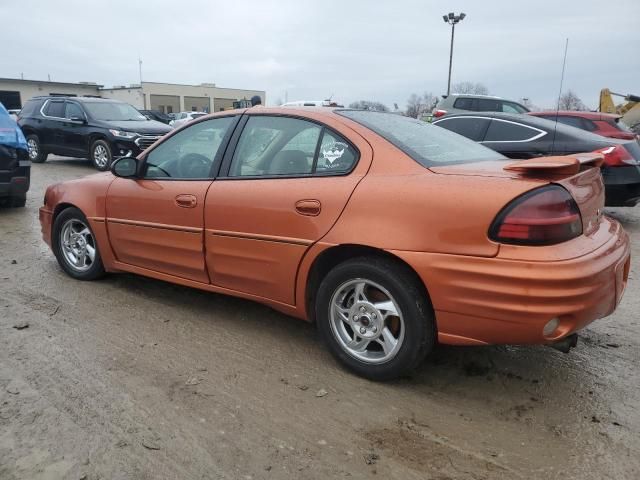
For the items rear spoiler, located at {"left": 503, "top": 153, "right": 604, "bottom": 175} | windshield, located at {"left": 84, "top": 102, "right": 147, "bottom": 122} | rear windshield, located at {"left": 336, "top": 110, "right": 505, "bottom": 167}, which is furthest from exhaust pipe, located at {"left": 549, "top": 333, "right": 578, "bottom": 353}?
windshield, located at {"left": 84, "top": 102, "right": 147, "bottom": 122}

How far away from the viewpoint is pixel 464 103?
44.0 feet

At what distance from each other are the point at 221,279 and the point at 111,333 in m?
0.83

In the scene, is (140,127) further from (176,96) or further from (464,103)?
(176,96)

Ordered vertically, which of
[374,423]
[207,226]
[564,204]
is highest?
[564,204]

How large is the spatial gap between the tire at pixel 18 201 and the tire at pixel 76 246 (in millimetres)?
3804

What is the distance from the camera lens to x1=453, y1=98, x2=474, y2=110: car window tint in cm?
1326

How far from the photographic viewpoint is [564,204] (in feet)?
8.36

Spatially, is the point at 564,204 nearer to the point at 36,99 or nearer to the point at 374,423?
the point at 374,423

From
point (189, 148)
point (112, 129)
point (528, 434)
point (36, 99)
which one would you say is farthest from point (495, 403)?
point (36, 99)

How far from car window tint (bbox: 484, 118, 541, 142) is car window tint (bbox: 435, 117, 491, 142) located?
10cm

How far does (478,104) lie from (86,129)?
9300mm

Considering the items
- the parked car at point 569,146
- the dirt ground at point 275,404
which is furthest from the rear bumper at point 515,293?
the parked car at point 569,146

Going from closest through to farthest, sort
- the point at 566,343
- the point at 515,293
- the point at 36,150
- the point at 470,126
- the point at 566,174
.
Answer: the point at 515,293, the point at 566,174, the point at 566,343, the point at 470,126, the point at 36,150

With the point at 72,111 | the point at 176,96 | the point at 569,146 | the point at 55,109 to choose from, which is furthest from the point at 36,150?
the point at 176,96
